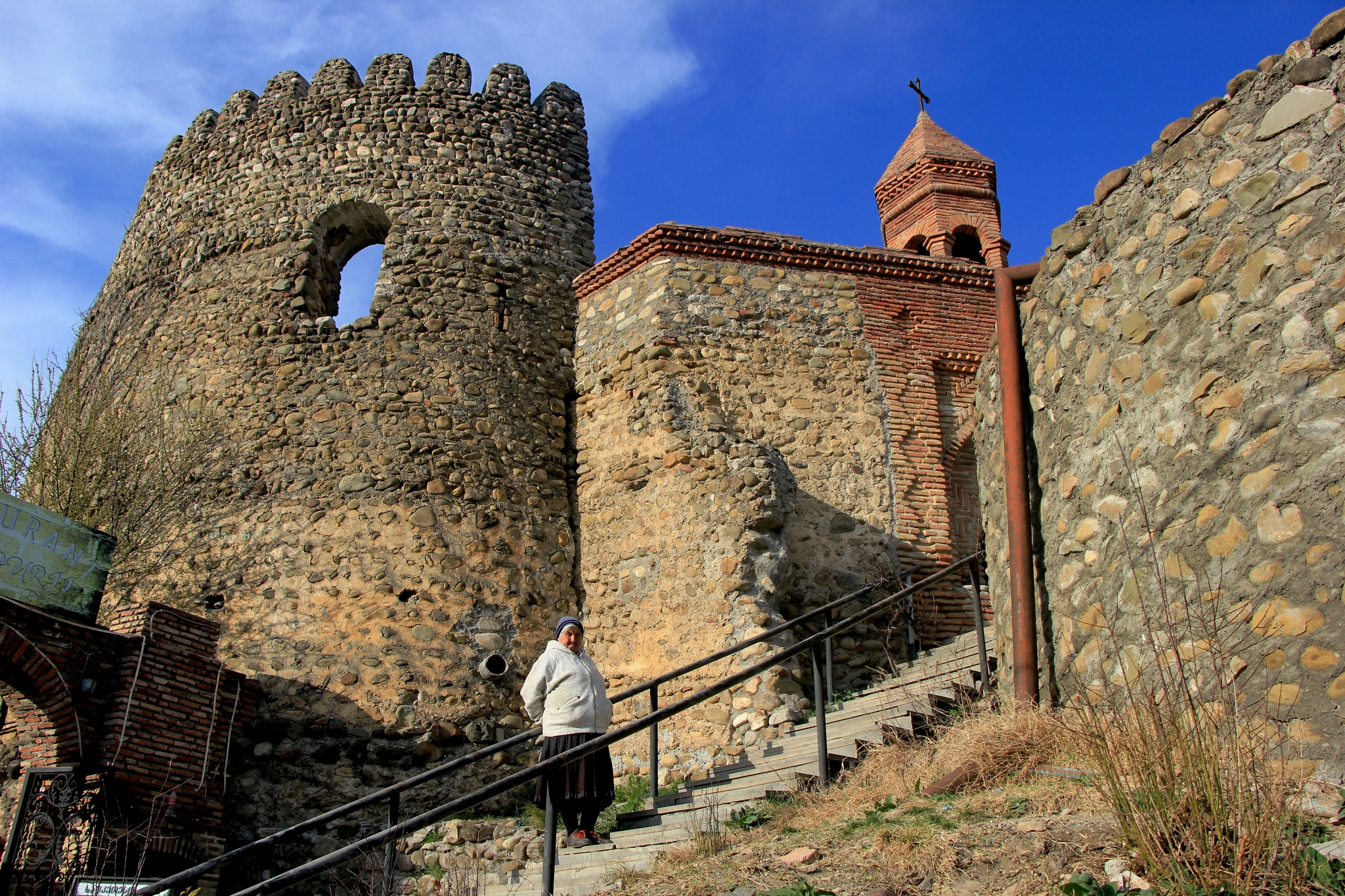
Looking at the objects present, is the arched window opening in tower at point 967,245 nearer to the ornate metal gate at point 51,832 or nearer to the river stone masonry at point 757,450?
the river stone masonry at point 757,450

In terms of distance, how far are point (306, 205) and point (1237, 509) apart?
36.2 feet

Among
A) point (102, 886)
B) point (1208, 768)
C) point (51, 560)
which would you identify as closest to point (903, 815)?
point (1208, 768)

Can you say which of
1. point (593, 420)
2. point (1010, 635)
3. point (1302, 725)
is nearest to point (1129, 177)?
point (1010, 635)

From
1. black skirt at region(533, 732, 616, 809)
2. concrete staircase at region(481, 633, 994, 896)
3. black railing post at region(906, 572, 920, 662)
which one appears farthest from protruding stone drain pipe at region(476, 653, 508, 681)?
black railing post at region(906, 572, 920, 662)

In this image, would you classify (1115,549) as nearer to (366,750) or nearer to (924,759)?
(924,759)

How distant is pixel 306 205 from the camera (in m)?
12.6

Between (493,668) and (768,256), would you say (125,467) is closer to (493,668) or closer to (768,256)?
(493,668)

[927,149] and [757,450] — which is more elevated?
[927,149]

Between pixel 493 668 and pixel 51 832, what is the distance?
3.90 metres

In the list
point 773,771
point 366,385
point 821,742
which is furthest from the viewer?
point 366,385

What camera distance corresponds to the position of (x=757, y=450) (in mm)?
10289

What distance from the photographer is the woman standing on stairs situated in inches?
253

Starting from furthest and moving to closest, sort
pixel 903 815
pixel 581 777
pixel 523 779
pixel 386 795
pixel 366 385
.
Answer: pixel 366 385
pixel 581 777
pixel 386 795
pixel 523 779
pixel 903 815

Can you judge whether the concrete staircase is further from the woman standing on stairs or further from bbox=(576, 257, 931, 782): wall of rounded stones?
bbox=(576, 257, 931, 782): wall of rounded stones
